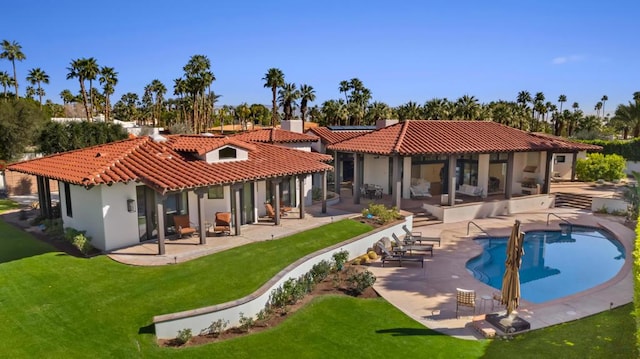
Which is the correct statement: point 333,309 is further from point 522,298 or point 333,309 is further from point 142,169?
point 142,169

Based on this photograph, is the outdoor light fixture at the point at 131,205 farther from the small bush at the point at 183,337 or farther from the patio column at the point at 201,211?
the small bush at the point at 183,337

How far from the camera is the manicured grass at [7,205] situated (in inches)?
1052

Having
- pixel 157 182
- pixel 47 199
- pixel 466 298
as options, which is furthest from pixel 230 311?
pixel 47 199

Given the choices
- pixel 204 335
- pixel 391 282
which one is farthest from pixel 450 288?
pixel 204 335

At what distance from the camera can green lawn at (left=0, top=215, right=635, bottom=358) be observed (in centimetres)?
1016

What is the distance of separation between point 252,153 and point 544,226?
57.3 ft

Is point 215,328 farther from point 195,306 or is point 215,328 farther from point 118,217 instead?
point 118,217

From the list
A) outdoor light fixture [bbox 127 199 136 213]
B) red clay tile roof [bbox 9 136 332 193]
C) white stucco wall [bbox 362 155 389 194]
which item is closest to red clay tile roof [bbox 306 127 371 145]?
white stucco wall [bbox 362 155 389 194]

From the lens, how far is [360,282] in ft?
47.7

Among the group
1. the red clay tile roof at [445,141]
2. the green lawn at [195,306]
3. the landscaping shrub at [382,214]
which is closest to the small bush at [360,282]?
the green lawn at [195,306]

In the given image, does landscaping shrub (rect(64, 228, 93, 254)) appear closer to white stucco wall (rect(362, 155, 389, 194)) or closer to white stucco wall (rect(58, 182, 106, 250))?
white stucco wall (rect(58, 182, 106, 250))

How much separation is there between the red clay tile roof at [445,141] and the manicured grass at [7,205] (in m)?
21.6

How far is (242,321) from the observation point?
11570 mm

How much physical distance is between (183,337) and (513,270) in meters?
9.11
